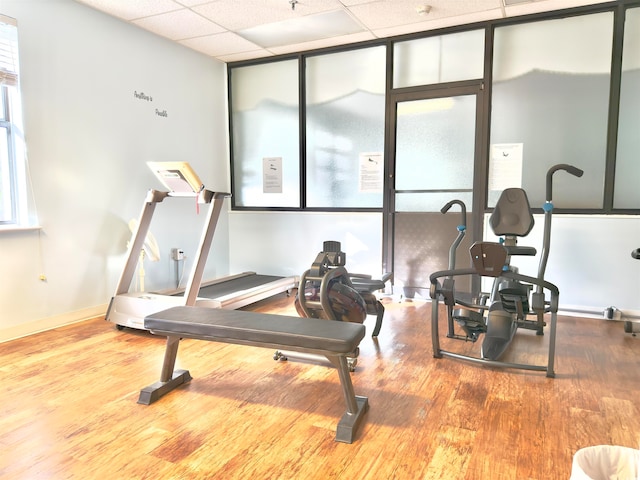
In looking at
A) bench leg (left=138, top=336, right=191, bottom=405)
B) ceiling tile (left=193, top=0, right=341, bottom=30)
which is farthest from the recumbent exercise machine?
ceiling tile (left=193, top=0, right=341, bottom=30)

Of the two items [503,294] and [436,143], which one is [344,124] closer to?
[436,143]

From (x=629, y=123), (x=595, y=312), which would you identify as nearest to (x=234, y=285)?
(x=595, y=312)

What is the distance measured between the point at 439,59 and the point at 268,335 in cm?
380

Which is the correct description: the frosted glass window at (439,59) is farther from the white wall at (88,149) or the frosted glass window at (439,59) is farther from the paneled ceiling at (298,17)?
the white wall at (88,149)

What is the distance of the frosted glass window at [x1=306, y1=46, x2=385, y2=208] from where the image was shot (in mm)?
5148

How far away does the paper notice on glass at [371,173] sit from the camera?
517 cm

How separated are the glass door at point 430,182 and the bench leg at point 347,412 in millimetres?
2882

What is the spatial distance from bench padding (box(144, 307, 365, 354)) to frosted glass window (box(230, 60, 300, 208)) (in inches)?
132

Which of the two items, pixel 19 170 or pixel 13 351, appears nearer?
pixel 13 351

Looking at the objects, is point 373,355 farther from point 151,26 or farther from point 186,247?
point 151,26

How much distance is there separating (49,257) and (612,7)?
5.42 m

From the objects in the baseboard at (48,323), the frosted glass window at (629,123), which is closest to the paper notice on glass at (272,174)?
the baseboard at (48,323)

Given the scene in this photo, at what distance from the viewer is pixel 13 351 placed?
328 cm

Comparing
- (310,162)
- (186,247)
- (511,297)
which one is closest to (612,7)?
(511,297)
